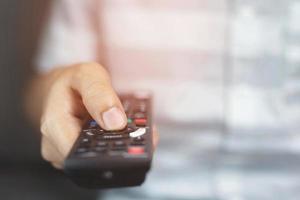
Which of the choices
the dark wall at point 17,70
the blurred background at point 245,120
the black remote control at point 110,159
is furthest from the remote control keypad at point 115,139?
the dark wall at point 17,70

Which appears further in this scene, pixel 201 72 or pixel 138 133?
pixel 201 72

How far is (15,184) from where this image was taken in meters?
0.68

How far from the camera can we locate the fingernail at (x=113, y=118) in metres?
0.39

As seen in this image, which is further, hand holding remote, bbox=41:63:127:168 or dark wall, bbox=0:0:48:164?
dark wall, bbox=0:0:48:164

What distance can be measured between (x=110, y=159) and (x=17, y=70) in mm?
527

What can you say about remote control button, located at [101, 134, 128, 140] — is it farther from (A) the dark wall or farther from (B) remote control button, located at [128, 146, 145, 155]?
(A) the dark wall

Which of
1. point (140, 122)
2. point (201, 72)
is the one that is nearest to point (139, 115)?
point (140, 122)

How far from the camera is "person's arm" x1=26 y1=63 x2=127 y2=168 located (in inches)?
15.7

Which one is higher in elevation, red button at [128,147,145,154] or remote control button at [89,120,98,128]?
red button at [128,147,145,154]

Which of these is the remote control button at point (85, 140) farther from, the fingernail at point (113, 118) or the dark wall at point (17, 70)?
the dark wall at point (17, 70)

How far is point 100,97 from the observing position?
15.7 inches

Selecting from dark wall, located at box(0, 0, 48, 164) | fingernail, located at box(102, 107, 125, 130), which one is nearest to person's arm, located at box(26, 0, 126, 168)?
fingernail, located at box(102, 107, 125, 130)

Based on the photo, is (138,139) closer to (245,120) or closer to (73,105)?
(73,105)

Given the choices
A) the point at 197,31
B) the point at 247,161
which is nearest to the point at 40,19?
the point at 197,31
